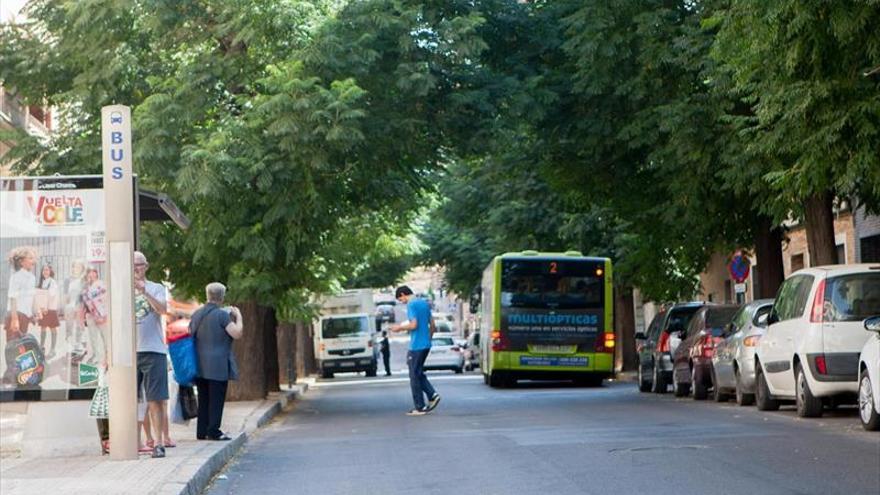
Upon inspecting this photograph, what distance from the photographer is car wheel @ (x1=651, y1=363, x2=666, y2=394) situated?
3206 cm

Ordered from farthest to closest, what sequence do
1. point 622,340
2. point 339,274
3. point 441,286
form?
point 441,286, point 622,340, point 339,274

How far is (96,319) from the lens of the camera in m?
15.9

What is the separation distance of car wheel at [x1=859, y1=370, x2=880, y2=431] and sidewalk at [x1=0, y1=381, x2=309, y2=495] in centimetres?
650

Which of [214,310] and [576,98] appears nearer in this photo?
[214,310]

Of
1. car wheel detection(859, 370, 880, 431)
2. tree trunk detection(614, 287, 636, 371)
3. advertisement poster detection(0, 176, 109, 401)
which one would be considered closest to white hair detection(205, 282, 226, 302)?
advertisement poster detection(0, 176, 109, 401)


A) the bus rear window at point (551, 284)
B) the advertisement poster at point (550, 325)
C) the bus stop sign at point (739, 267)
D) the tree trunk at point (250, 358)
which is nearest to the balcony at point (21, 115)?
the tree trunk at point (250, 358)

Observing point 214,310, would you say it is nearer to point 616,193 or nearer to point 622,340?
point 616,193

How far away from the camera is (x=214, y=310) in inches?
701

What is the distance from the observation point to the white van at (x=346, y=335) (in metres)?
64.1

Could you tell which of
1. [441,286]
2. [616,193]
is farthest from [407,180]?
[441,286]

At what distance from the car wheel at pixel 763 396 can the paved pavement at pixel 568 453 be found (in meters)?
0.23

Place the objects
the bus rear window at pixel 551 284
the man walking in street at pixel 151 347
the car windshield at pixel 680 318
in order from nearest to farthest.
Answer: the man walking in street at pixel 151 347
the car windshield at pixel 680 318
the bus rear window at pixel 551 284

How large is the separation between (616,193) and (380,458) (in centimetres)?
1650

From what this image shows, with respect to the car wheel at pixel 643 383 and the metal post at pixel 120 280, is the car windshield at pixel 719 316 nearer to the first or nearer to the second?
the car wheel at pixel 643 383
